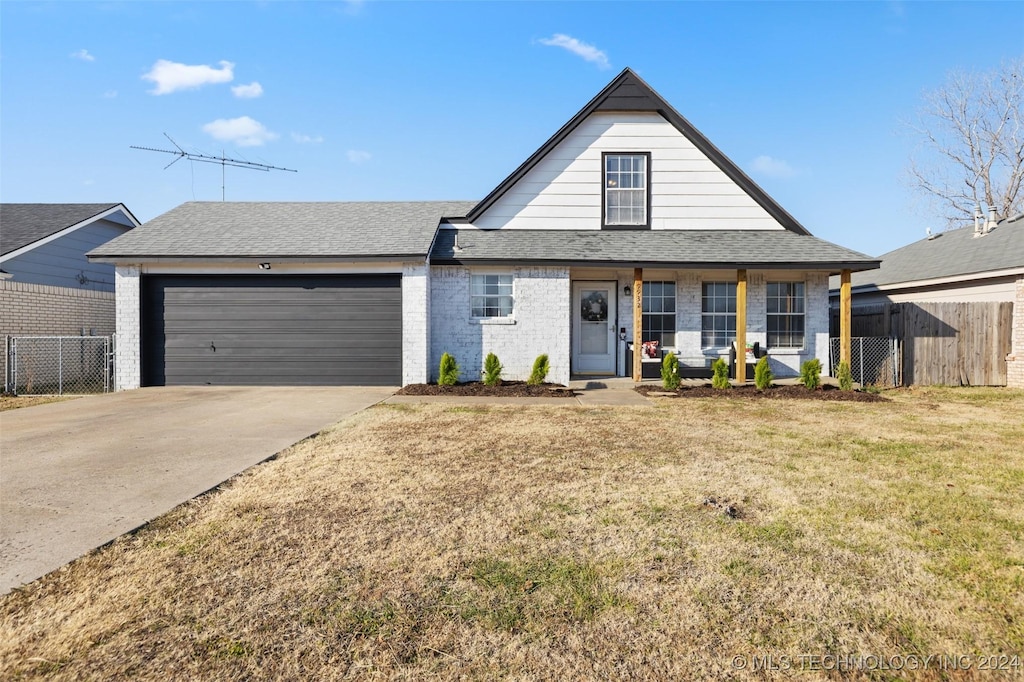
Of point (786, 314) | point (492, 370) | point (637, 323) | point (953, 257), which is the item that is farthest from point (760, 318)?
point (953, 257)

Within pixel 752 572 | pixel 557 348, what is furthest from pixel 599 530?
pixel 557 348

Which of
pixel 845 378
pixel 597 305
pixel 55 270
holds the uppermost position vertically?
pixel 55 270

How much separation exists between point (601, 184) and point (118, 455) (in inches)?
471

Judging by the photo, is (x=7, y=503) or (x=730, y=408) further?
(x=730, y=408)

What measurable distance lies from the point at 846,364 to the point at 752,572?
1114cm

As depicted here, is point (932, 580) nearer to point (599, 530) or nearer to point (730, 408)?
point (599, 530)

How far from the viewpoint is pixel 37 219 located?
1706 centimetres

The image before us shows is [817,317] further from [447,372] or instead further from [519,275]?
[447,372]

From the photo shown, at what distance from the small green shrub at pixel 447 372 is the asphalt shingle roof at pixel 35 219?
12917 mm

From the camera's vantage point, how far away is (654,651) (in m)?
2.41

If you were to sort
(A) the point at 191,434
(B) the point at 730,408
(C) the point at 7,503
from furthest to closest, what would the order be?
(B) the point at 730,408
(A) the point at 191,434
(C) the point at 7,503

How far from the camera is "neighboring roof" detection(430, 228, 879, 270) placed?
1239 centimetres

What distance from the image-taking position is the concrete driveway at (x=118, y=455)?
12.2 feet

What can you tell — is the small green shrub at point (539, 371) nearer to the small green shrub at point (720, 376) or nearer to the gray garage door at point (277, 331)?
the gray garage door at point (277, 331)
